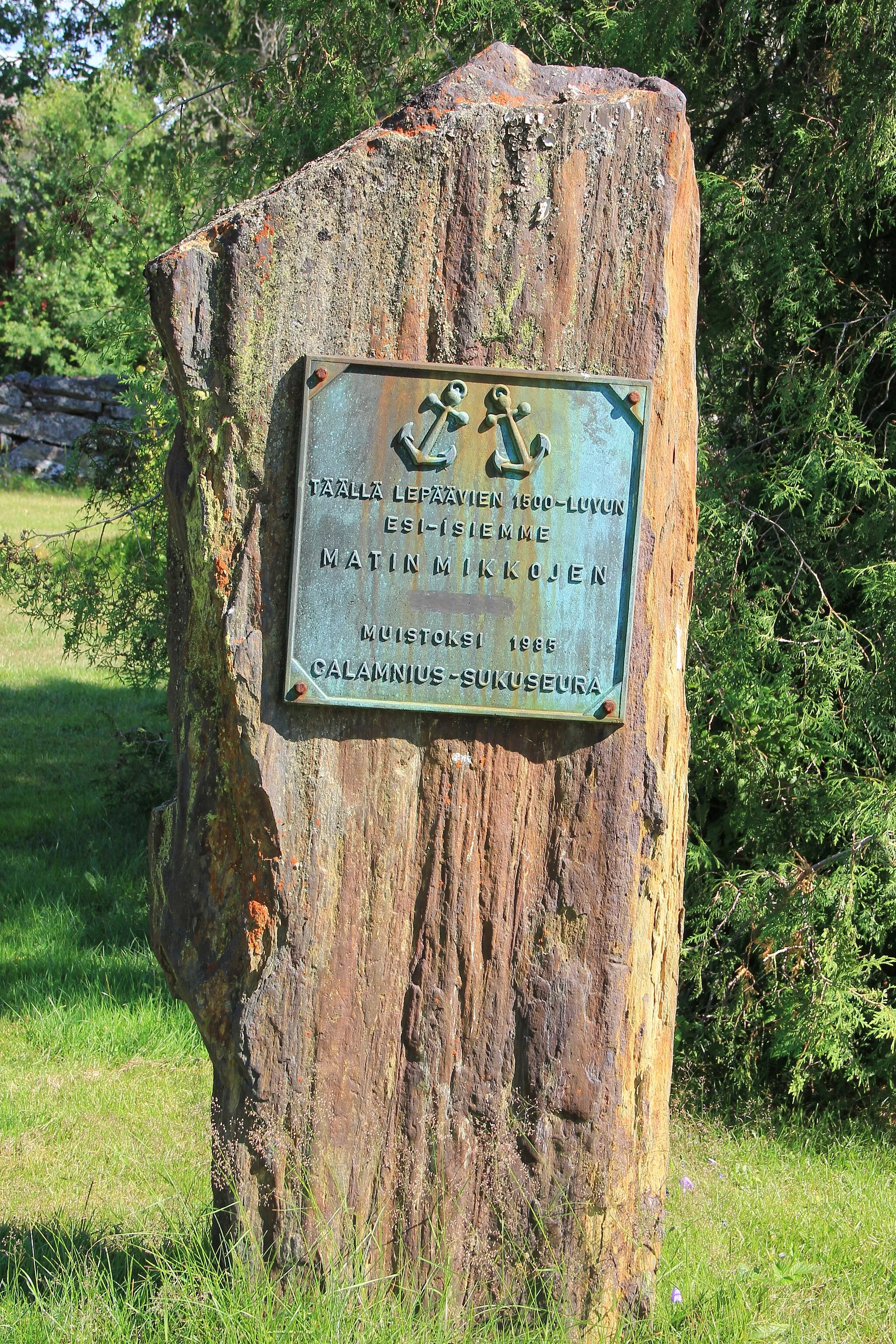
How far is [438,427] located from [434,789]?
73 centimetres

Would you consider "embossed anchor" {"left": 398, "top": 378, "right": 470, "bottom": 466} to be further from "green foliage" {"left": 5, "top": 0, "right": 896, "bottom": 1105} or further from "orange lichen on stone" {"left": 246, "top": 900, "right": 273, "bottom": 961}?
"green foliage" {"left": 5, "top": 0, "right": 896, "bottom": 1105}

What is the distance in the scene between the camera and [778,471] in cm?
431

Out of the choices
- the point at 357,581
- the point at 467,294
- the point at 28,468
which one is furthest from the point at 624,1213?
the point at 28,468

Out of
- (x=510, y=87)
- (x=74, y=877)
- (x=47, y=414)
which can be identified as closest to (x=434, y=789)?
(x=510, y=87)

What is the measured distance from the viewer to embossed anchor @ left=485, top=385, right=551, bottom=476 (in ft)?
8.28

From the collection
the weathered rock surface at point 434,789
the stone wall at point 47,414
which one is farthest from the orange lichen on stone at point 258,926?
the stone wall at point 47,414

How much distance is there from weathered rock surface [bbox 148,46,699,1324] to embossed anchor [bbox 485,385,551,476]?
9 centimetres

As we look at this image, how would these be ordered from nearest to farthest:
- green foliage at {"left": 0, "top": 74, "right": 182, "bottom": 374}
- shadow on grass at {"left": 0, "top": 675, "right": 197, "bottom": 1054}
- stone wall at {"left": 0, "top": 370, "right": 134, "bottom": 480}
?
1. shadow on grass at {"left": 0, "top": 675, "right": 197, "bottom": 1054}
2. green foliage at {"left": 0, "top": 74, "right": 182, "bottom": 374}
3. stone wall at {"left": 0, "top": 370, "right": 134, "bottom": 480}

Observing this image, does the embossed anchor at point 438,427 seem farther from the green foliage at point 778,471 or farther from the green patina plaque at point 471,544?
the green foliage at point 778,471

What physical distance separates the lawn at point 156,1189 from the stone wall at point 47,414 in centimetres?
1320

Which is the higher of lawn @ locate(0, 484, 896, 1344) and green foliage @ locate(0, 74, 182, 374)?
green foliage @ locate(0, 74, 182, 374)

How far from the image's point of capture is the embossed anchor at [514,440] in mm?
2523

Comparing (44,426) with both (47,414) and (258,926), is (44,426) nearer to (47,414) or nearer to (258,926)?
(47,414)

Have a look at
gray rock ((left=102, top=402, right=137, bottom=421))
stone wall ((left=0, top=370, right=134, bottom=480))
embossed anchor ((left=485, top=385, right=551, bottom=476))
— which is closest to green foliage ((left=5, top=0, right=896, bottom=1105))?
embossed anchor ((left=485, top=385, right=551, bottom=476))
